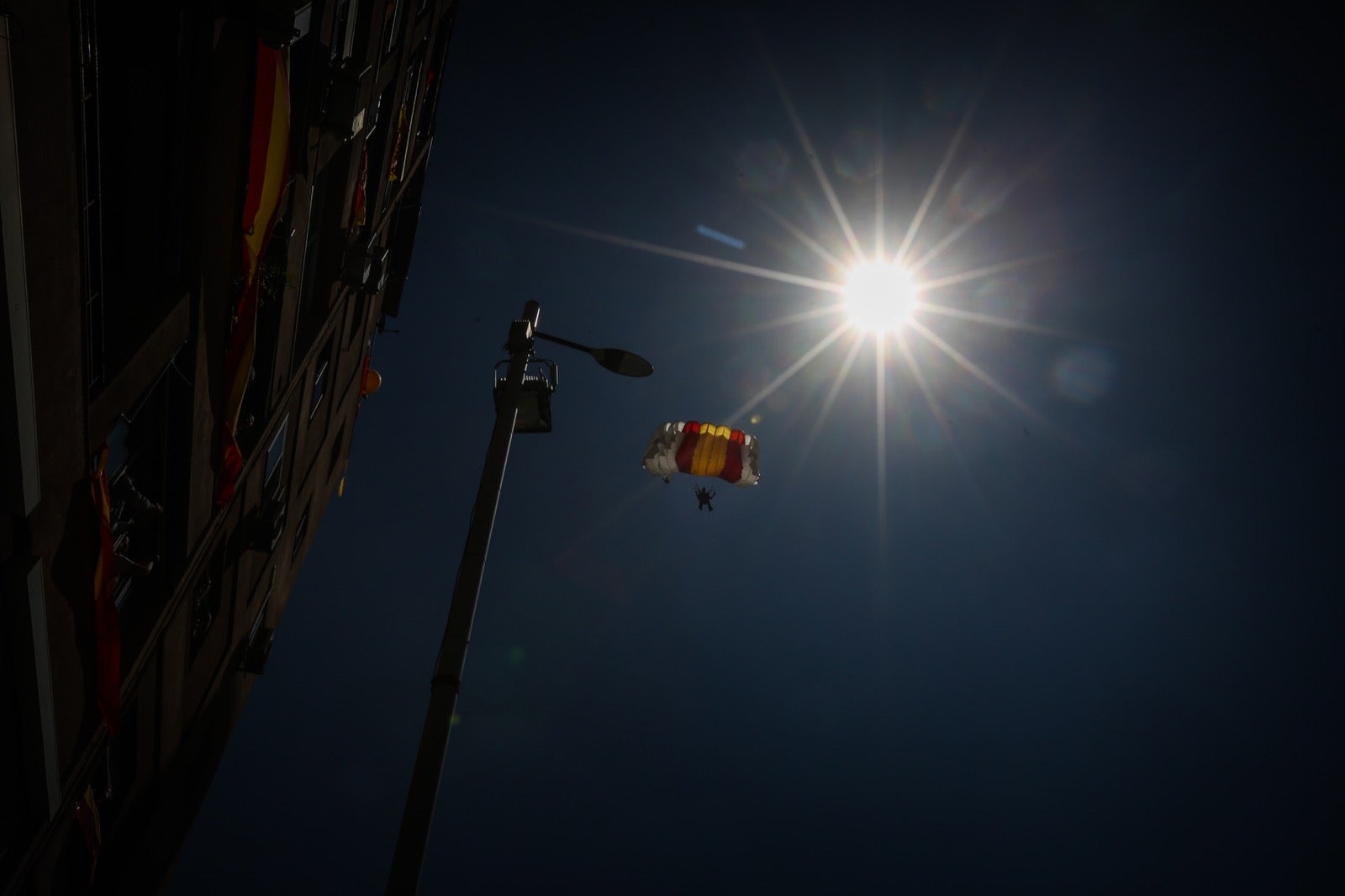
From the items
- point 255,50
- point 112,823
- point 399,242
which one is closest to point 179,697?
point 112,823

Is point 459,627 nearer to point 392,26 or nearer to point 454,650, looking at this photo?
point 454,650

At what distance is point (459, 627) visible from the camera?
4.04 meters

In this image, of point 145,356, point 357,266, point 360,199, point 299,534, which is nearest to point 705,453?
point 357,266

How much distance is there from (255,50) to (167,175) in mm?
1903

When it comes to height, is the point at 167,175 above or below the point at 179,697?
above

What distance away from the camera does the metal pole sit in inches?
131

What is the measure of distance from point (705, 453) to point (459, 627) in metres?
11.0

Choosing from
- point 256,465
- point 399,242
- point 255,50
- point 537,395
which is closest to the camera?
point 537,395

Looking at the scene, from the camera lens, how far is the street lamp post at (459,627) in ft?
11.0

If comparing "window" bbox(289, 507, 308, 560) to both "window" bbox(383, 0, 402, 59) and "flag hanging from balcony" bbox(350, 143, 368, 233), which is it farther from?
"window" bbox(383, 0, 402, 59)

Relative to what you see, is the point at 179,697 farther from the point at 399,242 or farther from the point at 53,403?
the point at 399,242

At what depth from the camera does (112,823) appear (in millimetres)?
10922

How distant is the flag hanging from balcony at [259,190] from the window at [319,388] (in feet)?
18.7

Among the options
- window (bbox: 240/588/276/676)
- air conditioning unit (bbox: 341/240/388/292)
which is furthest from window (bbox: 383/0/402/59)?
window (bbox: 240/588/276/676)
